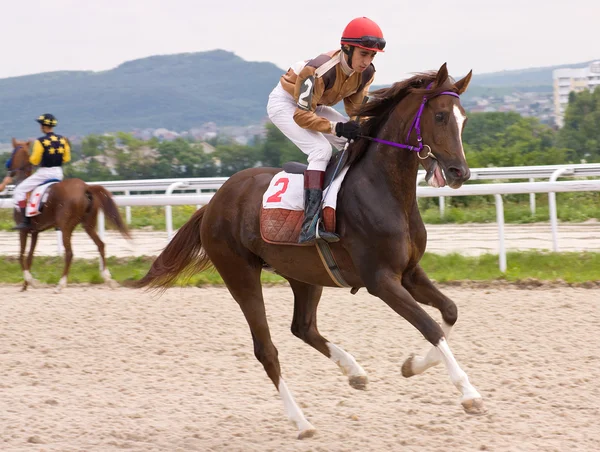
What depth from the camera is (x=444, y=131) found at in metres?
4.01

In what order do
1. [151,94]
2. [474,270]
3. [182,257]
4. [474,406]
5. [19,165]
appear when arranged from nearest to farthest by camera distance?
[474,406]
[182,257]
[474,270]
[19,165]
[151,94]

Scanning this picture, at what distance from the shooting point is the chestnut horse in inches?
158

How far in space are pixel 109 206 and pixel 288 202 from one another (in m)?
5.33

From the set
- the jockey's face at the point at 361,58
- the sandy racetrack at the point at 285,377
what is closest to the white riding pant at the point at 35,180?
the sandy racetrack at the point at 285,377

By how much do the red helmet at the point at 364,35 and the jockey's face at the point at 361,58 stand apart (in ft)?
0.10

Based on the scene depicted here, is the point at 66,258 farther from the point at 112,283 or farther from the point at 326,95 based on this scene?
the point at 326,95

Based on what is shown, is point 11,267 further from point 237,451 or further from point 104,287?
point 237,451

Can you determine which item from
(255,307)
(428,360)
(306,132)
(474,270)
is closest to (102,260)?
(474,270)

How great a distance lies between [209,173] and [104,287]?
7670 millimetres

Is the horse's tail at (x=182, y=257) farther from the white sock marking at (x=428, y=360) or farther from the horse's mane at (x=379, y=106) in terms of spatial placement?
the white sock marking at (x=428, y=360)

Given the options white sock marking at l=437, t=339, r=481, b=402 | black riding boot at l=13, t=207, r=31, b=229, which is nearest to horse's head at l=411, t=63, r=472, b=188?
white sock marking at l=437, t=339, r=481, b=402

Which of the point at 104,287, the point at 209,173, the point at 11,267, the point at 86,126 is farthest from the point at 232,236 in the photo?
the point at 86,126

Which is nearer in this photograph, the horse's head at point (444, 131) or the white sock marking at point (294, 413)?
the horse's head at point (444, 131)

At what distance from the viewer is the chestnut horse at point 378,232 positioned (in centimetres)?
402
